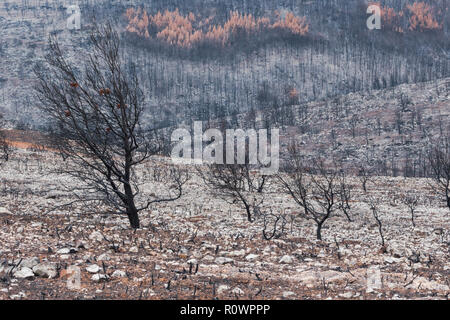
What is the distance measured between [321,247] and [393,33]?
18697 centimetres

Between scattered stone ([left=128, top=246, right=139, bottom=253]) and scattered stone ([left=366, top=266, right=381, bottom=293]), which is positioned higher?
scattered stone ([left=128, top=246, right=139, bottom=253])

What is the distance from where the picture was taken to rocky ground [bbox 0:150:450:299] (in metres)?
5.69

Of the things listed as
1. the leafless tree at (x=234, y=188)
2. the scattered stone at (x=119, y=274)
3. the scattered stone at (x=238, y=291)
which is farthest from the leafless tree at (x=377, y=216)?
the scattered stone at (x=119, y=274)

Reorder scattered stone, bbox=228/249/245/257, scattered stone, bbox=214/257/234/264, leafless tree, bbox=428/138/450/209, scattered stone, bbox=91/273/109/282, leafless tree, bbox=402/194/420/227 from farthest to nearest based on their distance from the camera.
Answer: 1. leafless tree, bbox=428/138/450/209
2. leafless tree, bbox=402/194/420/227
3. scattered stone, bbox=228/249/245/257
4. scattered stone, bbox=214/257/234/264
5. scattered stone, bbox=91/273/109/282

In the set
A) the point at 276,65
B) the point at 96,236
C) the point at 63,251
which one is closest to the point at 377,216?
the point at 96,236

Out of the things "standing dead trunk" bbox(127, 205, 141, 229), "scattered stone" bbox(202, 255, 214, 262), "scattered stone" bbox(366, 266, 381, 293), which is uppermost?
"standing dead trunk" bbox(127, 205, 141, 229)

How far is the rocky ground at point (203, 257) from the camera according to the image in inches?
224

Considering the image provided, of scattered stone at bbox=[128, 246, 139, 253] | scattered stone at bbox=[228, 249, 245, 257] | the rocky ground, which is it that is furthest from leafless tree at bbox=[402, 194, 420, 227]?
scattered stone at bbox=[128, 246, 139, 253]

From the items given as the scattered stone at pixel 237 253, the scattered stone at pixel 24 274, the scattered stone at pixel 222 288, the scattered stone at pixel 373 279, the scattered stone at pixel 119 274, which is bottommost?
the scattered stone at pixel 373 279

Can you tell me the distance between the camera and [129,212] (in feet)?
34.1

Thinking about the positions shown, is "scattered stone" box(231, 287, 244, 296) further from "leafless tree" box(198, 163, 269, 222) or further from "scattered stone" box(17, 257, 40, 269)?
"leafless tree" box(198, 163, 269, 222)

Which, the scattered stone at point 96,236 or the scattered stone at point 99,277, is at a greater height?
the scattered stone at point 96,236

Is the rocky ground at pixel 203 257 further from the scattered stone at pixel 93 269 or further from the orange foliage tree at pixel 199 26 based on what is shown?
the orange foliage tree at pixel 199 26
